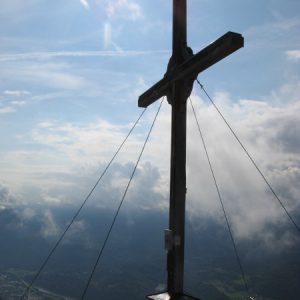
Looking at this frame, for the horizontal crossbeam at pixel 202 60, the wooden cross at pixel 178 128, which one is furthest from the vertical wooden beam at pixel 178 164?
the horizontal crossbeam at pixel 202 60

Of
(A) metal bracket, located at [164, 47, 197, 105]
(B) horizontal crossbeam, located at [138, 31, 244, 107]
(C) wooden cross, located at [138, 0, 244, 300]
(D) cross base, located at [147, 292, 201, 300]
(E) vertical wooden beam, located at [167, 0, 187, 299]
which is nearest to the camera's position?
(B) horizontal crossbeam, located at [138, 31, 244, 107]

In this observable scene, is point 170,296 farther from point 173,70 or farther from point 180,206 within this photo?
point 173,70

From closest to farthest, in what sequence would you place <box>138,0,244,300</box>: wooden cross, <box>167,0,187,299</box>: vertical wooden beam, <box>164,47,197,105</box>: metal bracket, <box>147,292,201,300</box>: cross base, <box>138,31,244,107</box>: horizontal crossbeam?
1. <box>138,31,244,107</box>: horizontal crossbeam
2. <box>147,292,201,300</box>: cross base
3. <box>138,0,244,300</box>: wooden cross
4. <box>167,0,187,299</box>: vertical wooden beam
5. <box>164,47,197,105</box>: metal bracket

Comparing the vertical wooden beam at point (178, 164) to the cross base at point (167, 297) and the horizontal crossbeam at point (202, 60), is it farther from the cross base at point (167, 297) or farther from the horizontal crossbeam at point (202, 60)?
the horizontal crossbeam at point (202, 60)

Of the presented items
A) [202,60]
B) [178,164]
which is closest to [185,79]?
[202,60]

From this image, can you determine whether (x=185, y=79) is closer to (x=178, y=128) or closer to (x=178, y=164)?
(x=178, y=128)

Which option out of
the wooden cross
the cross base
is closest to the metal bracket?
the wooden cross

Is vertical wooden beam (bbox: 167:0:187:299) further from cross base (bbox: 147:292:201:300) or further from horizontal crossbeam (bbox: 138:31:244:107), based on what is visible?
horizontal crossbeam (bbox: 138:31:244:107)
